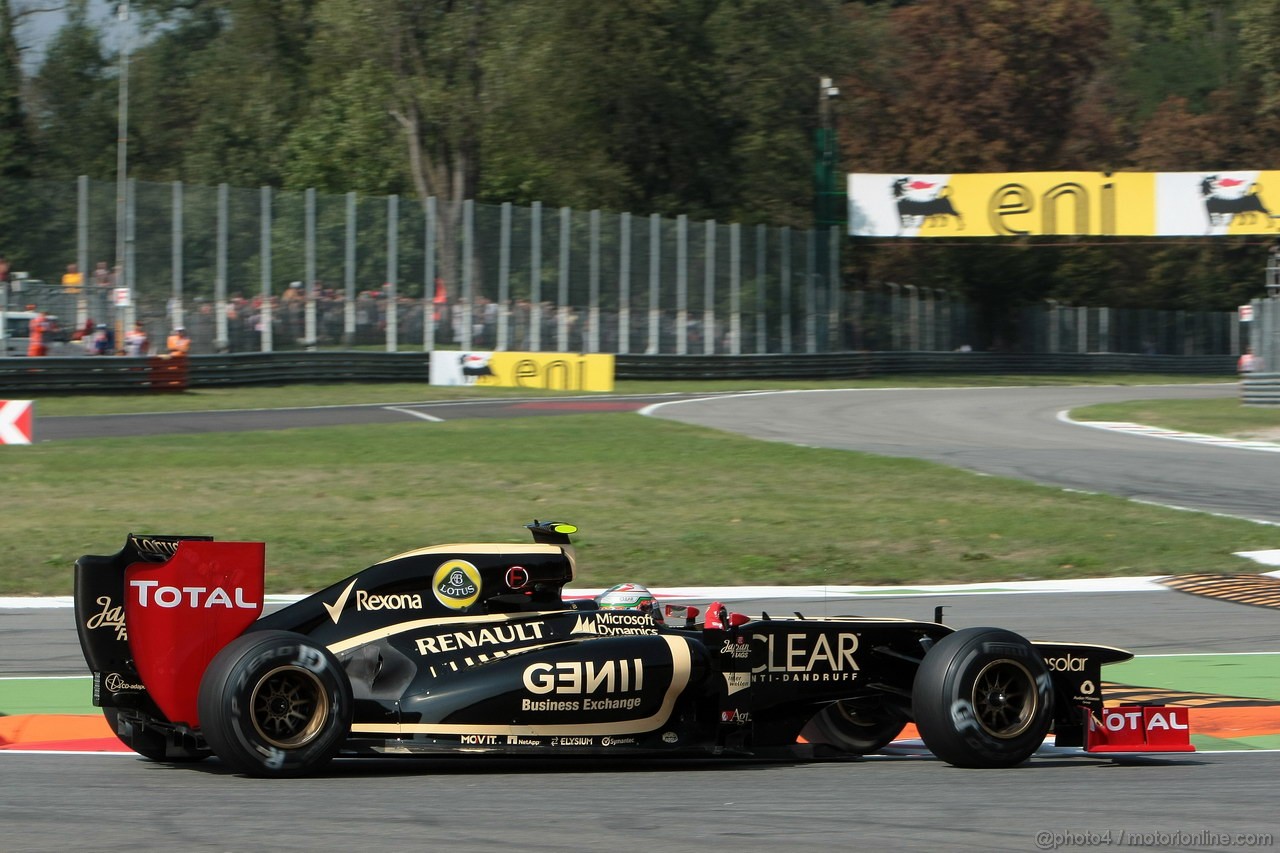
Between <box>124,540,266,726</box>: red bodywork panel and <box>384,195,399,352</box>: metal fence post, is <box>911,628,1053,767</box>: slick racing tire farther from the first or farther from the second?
<box>384,195,399,352</box>: metal fence post

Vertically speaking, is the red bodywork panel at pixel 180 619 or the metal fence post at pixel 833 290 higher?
the metal fence post at pixel 833 290

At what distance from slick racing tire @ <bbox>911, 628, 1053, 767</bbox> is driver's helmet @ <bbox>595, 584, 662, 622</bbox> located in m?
1.20

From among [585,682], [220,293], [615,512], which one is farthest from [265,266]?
[585,682]

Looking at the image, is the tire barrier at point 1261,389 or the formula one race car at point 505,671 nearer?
the formula one race car at point 505,671

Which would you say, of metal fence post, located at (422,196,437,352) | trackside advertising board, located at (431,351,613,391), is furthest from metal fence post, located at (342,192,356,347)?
trackside advertising board, located at (431,351,613,391)

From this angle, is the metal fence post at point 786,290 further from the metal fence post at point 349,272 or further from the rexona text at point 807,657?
the rexona text at point 807,657

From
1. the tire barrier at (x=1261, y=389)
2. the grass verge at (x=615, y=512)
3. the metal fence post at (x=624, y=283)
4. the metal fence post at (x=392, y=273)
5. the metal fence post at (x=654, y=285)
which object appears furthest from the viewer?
the metal fence post at (x=654, y=285)

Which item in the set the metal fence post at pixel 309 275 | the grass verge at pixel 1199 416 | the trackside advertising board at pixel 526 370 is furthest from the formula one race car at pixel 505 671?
the trackside advertising board at pixel 526 370

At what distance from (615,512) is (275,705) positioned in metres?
9.82

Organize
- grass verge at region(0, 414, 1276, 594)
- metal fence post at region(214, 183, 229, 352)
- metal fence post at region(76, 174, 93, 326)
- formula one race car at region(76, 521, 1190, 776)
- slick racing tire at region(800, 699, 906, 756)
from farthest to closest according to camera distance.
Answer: metal fence post at region(214, 183, 229, 352) → metal fence post at region(76, 174, 93, 326) → grass verge at region(0, 414, 1276, 594) → slick racing tire at region(800, 699, 906, 756) → formula one race car at region(76, 521, 1190, 776)

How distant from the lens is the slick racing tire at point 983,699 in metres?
6.98

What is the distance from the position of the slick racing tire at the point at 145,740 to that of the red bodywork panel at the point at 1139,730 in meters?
3.87

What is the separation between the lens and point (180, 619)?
6793mm

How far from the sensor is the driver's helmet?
24.3ft
